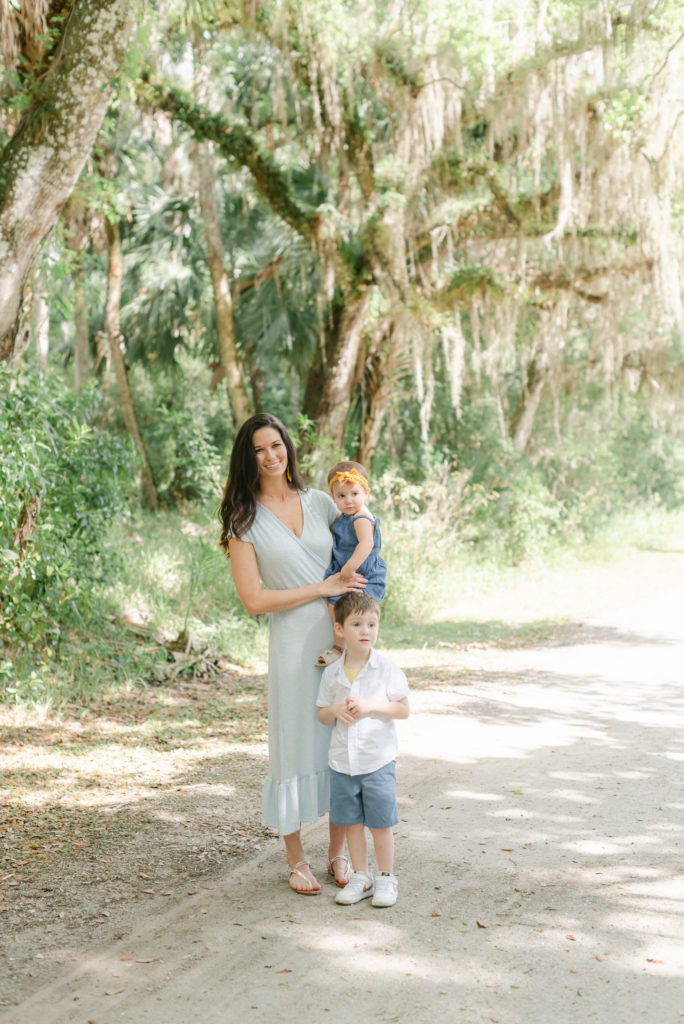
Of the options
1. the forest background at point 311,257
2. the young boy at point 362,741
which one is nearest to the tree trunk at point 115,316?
the forest background at point 311,257

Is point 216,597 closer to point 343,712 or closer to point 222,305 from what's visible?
point 222,305

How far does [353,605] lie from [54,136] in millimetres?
3242

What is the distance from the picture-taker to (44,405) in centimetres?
609

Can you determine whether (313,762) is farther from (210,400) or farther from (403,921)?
(210,400)

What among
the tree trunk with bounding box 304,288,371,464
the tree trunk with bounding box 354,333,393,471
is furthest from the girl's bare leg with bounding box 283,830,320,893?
the tree trunk with bounding box 354,333,393,471

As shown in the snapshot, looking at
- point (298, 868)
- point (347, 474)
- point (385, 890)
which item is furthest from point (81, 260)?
point (385, 890)

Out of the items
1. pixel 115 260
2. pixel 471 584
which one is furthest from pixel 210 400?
pixel 471 584

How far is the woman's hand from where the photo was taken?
372cm

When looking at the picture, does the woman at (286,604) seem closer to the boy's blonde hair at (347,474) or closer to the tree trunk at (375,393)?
the boy's blonde hair at (347,474)

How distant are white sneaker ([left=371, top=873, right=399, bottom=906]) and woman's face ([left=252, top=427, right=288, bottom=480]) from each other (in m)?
1.60

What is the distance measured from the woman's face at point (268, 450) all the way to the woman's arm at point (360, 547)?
1.34 ft

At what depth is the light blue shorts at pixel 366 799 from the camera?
3609mm

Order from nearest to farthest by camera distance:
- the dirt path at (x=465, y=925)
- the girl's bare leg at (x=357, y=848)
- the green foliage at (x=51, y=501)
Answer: the dirt path at (x=465, y=925), the girl's bare leg at (x=357, y=848), the green foliage at (x=51, y=501)

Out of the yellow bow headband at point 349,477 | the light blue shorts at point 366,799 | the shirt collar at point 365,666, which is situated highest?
the yellow bow headband at point 349,477
